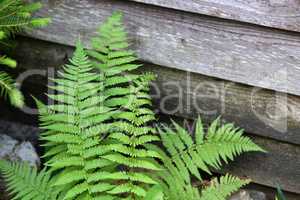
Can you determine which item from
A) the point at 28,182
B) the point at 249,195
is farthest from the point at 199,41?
the point at 28,182

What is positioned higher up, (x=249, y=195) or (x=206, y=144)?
(x=206, y=144)

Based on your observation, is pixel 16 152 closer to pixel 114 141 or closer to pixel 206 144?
pixel 114 141

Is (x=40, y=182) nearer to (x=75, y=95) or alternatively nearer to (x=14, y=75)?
(x=75, y=95)

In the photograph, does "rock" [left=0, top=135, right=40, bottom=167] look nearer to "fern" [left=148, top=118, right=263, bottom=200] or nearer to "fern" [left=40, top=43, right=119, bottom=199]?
"fern" [left=40, top=43, right=119, bottom=199]

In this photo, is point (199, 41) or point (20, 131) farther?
point (20, 131)

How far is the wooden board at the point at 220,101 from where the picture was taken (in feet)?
11.0

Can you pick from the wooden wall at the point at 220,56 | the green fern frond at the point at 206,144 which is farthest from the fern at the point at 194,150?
the wooden wall at the point at 220,56

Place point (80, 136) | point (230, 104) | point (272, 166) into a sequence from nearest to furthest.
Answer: point (80, 136)
point (230, 104)
point (272, 166)

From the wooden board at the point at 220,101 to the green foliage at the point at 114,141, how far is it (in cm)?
14

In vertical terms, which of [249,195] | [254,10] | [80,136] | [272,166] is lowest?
[249,195]

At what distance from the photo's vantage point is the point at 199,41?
10.7ft

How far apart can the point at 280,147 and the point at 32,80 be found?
188 cm

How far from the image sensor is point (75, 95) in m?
3.02

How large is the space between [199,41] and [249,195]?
3.77ft
